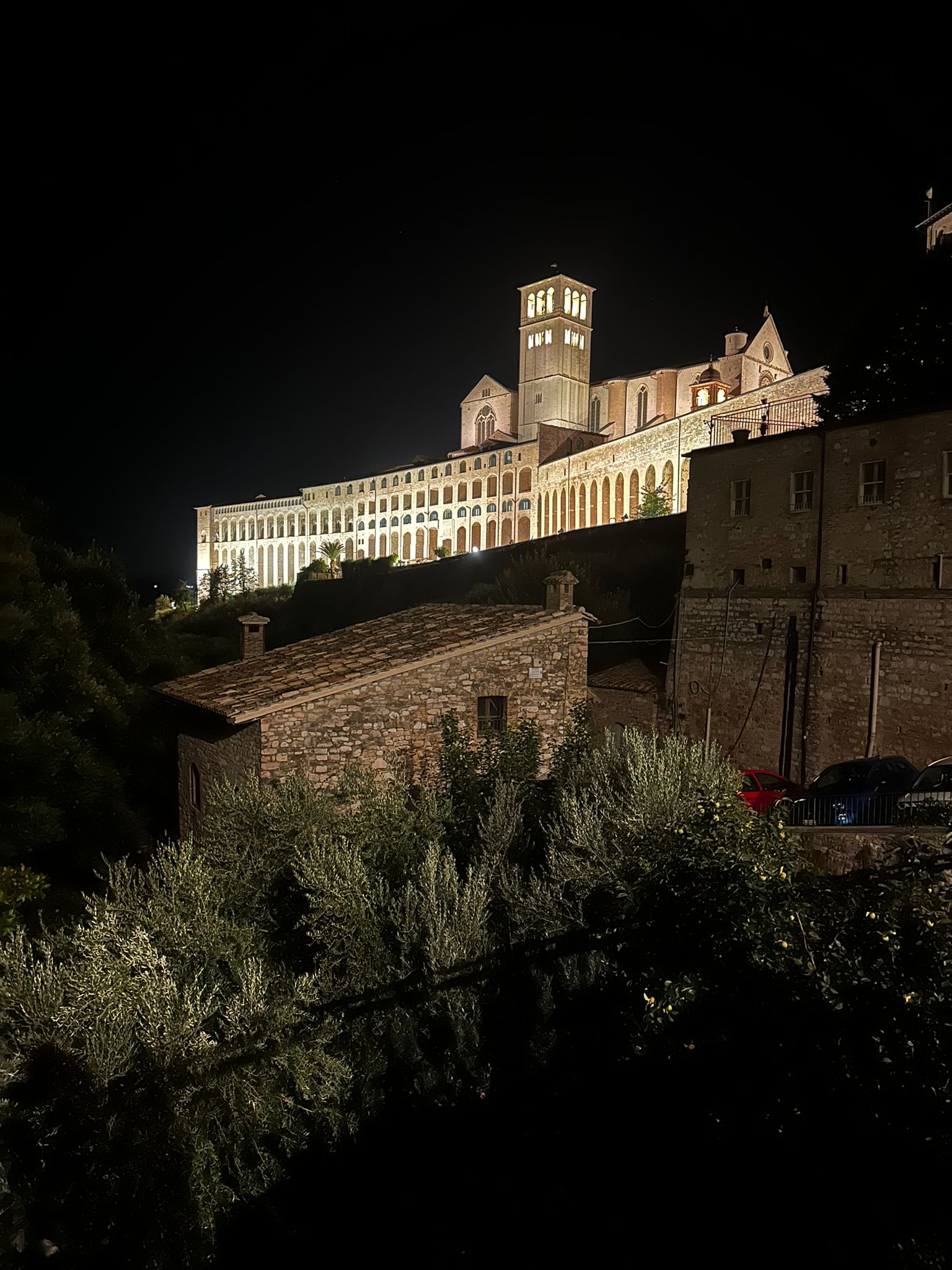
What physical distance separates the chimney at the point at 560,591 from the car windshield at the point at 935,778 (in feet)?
19.9

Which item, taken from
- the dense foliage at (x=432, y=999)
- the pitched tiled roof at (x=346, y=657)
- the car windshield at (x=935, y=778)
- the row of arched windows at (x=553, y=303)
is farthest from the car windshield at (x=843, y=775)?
the row of arched windows at (x=553, y=303)

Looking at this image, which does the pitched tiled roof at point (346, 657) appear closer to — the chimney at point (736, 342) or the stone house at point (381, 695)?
the stone house at point (381, 695)

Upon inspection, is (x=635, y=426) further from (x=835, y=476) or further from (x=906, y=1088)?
(x=906, y=1088)

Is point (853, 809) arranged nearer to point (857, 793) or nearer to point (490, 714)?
point (857, 793)

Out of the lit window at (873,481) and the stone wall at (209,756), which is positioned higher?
the lit window at (873,481)

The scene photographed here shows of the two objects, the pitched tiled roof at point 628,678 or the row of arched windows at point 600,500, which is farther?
the row of arched windows at point 600,500

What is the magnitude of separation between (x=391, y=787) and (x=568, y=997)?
4.06 m

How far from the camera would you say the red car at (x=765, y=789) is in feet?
39.7

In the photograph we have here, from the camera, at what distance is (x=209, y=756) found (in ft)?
42.2

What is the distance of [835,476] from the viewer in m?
15.9

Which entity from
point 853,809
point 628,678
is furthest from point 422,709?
point 628,678

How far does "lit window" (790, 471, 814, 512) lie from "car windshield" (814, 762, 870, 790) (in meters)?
5.96

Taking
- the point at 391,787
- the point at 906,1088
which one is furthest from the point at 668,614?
the point at 906,1088

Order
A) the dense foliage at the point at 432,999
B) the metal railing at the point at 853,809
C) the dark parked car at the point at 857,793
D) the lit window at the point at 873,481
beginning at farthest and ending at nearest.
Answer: the lit window at the point at 873,481 < the dark parked car at the point at 857,793 < the metal railing at the point at 853,809 < the dense foliage at the point at 432,999
